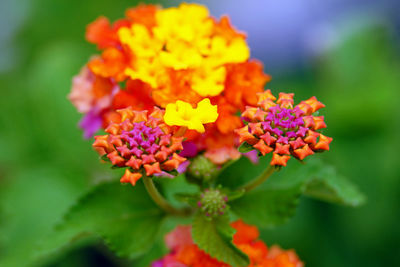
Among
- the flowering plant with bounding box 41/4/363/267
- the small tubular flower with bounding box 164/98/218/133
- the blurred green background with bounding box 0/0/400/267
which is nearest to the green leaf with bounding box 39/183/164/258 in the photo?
Answer: the flowering plant with bounding box 41/4/363/267

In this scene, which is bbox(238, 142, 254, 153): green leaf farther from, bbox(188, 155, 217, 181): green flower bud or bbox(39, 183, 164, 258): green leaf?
bbox(39, 183, 164, 258): green leaf

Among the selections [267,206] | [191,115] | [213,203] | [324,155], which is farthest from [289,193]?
[324,155]

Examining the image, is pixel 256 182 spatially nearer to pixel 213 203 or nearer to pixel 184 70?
pixel 213 203

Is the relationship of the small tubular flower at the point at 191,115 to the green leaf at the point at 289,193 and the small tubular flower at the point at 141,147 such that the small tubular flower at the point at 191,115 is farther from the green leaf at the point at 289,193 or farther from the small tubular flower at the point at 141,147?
the green leaf at the point at 289,193

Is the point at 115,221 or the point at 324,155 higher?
the point at 324,155

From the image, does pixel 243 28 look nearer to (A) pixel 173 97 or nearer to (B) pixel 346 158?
(B) pixel 346 158

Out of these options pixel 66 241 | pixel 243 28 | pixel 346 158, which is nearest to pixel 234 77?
pixel 66 241

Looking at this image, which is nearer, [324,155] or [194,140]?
[194,140]
